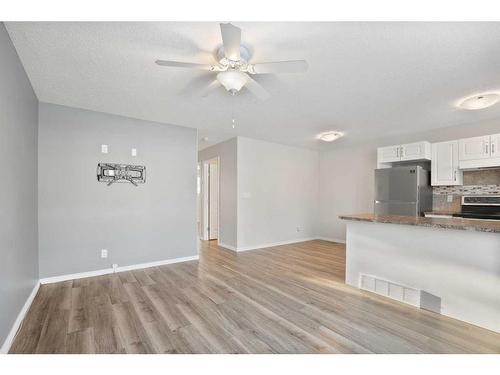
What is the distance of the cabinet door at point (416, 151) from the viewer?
3.89 meters

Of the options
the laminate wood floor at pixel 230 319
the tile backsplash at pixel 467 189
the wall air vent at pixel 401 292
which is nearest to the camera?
the laminate wood floor at pixel 230 319

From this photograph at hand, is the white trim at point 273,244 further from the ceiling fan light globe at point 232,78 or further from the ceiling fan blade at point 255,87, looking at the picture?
the ceiling fan light globe at point 232,78

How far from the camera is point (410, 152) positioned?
4.04 m

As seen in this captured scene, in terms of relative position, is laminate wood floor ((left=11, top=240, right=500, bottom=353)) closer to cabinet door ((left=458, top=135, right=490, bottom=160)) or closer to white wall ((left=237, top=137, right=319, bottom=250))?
white wall ((left=237, top=137, right=319, bottom=250))

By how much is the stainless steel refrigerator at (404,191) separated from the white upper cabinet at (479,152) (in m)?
0.57

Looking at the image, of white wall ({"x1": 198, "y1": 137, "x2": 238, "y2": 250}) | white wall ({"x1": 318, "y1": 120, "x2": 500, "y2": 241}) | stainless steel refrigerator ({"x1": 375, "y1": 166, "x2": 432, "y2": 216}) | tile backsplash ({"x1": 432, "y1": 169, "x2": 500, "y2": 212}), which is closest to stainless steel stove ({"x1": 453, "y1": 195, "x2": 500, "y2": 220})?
tile backsplash ({"x1": 432, "y1": 169, "x2": 500, "y2": 212})

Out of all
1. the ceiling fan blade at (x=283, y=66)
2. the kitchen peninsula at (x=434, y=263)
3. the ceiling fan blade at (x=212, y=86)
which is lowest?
the kitchen peninsula at (x=434, y=263)

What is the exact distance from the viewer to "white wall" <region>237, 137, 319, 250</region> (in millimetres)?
4785

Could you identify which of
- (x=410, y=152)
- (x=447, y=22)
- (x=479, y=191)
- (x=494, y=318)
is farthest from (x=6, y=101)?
(x=479, y=191)

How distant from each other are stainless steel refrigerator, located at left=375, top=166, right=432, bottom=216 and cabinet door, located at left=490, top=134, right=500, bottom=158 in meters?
0.86

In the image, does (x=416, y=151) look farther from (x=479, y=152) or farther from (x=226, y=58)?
(x=226, y=58)

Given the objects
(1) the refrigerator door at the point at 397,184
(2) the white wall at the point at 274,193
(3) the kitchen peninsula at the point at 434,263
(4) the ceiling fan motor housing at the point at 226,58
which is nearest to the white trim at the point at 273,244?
(2) the white wall at the point at 274,193
